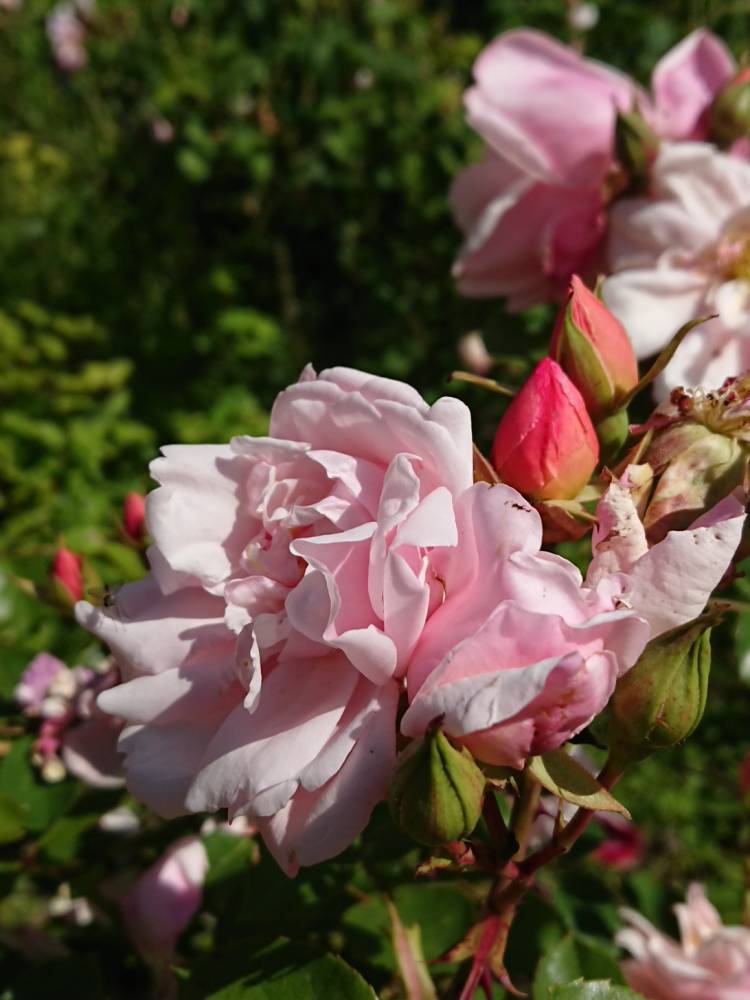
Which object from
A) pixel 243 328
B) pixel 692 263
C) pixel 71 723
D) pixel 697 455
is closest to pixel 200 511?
pixel 697 455

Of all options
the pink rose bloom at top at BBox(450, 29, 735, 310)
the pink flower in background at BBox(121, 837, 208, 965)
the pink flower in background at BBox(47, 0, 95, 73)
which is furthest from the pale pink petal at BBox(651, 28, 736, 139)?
the pink flower in background at BBox(47, 0, 95, 73)

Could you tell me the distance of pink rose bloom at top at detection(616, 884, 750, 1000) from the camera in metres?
0.74

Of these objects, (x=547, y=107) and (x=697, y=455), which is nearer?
(x=697, y=455)

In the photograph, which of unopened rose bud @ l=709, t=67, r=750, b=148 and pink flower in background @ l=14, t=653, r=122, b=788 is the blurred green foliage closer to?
pink flower in background @ l=14, t=653, r=122, b=788

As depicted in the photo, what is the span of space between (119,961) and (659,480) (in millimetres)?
806

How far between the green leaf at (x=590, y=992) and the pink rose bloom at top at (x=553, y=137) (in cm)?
68

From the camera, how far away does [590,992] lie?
1.83 ft

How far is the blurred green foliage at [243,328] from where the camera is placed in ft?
2.69

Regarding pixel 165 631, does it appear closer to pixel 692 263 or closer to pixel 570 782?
pixel 570 782

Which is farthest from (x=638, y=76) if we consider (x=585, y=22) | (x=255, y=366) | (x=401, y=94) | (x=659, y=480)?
(x=659, y=480)

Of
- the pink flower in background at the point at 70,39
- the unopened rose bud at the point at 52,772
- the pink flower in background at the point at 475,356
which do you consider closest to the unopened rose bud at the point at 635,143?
the pink flower in background at the point at 475,356

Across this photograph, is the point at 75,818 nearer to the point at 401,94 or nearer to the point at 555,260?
the point at 555,260

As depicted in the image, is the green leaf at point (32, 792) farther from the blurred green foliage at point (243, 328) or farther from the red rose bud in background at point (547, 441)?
the red rose bud in background at point (547, 441)

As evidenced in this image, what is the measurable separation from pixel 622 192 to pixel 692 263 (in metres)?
0.13
